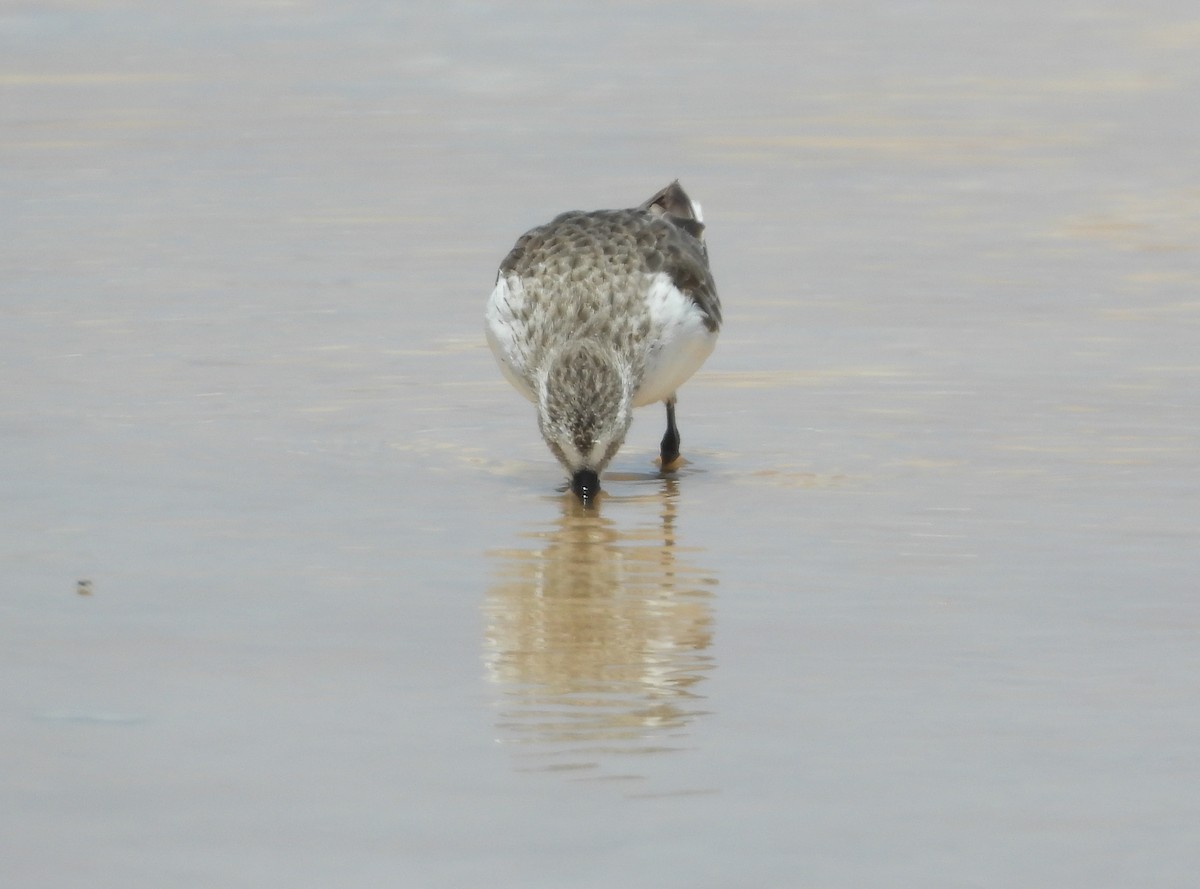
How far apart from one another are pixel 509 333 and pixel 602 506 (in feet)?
2.48

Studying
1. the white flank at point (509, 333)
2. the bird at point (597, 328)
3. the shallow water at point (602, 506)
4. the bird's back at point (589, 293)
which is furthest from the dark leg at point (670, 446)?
the white flank at point (509, 333)

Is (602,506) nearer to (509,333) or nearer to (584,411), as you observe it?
(584,411)

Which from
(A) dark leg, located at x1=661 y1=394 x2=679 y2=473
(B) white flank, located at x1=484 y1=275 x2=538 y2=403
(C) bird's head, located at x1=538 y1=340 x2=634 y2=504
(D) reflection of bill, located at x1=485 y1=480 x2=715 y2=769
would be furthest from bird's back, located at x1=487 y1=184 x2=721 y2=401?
(D) reflection of bill, located at x1=485 y1=480 x2=715 y2=769

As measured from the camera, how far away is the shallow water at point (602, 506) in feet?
16.9

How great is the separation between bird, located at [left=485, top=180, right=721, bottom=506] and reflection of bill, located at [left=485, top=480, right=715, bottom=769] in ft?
1.04

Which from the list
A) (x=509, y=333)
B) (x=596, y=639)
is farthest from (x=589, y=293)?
(x=596, y=639)

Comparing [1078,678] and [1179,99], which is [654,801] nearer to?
[1078,678]

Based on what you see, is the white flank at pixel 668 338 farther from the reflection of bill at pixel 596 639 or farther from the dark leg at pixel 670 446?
the reflection of bill at pixel 596 639

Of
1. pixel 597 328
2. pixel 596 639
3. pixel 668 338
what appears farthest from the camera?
pixel 668 338

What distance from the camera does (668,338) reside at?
8930mm

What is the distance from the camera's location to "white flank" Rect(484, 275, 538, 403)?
889cm

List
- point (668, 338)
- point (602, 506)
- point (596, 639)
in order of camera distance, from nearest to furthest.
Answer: point (596, 639) → point (602, 506) → point (668, 338)

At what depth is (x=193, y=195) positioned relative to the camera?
14422mm

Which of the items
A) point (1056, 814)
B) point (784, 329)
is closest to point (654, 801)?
point (1056, 814)
